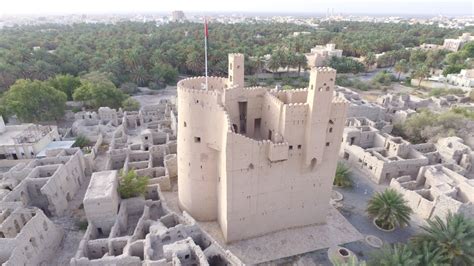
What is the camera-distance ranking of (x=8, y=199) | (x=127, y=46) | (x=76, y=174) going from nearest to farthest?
(x=8, y=199)
(x=76, y=174)
(x=127, y=46)

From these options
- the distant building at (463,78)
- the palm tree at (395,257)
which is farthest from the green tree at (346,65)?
the palm tree at (395,257)

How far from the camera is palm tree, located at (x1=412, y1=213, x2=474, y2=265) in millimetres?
22641

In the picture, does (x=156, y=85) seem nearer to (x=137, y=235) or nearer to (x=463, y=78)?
(x=137, y=235)

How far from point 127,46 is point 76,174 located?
260 feet

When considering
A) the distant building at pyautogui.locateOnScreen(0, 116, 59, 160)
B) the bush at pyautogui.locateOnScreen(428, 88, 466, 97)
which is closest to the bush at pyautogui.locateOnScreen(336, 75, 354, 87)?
the bush at pyautogui.locateOnScreen(428, 88, 466, 97)

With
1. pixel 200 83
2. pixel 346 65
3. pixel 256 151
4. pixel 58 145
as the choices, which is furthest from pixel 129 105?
pixel 346 65

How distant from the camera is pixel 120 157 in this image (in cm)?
3691

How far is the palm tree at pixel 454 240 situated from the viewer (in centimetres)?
2264

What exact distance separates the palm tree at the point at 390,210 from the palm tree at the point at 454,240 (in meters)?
4.25

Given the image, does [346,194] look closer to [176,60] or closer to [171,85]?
[171,85]

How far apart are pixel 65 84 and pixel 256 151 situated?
53.7m

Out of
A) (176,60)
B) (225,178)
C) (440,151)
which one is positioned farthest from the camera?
(176,60)

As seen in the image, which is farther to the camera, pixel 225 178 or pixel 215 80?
pixel 215 80

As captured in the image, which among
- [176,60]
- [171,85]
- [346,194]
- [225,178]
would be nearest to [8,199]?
[225,178]
